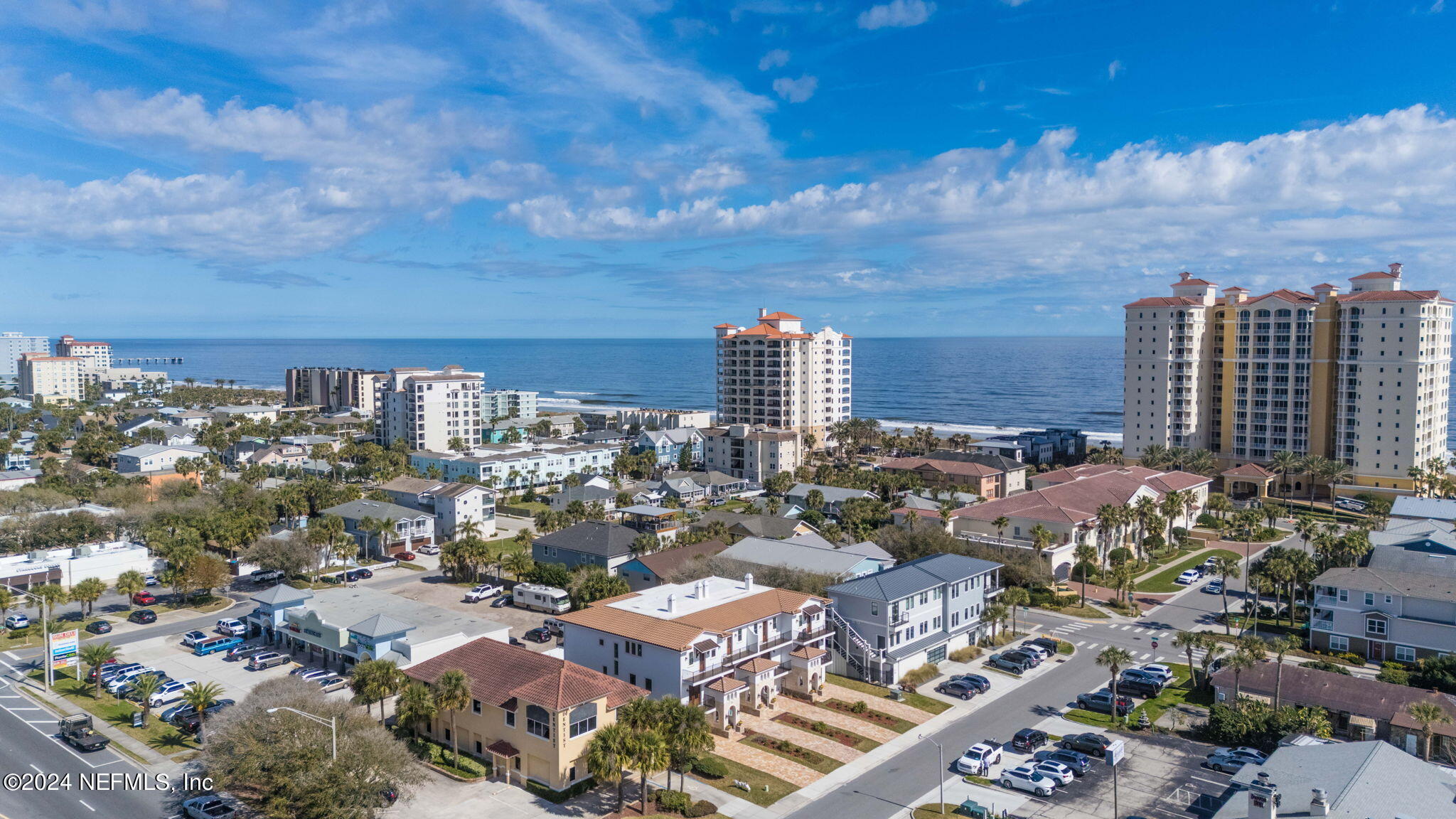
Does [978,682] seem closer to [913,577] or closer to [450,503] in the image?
[913,577]

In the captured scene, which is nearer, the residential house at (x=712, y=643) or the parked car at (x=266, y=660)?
the residential house at (x=712, y=643)

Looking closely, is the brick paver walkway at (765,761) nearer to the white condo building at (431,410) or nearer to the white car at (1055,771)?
the white car at (1055,771)

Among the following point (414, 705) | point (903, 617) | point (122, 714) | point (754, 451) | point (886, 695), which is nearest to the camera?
point (414, 705)

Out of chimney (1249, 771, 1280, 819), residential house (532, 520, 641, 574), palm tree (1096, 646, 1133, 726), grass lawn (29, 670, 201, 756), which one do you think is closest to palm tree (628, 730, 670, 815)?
chimney (1249, 771, 1280, 819)

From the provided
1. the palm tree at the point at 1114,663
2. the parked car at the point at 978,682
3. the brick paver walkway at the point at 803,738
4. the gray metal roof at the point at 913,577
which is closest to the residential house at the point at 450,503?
the gray metal roof at the point at 913,577

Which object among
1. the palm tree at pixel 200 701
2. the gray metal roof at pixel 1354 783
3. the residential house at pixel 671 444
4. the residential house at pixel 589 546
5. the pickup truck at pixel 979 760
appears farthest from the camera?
the residential house at pixel 671 444

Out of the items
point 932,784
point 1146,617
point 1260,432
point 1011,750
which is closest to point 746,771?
point 932,784

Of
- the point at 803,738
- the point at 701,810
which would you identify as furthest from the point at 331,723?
the point at 803,738
